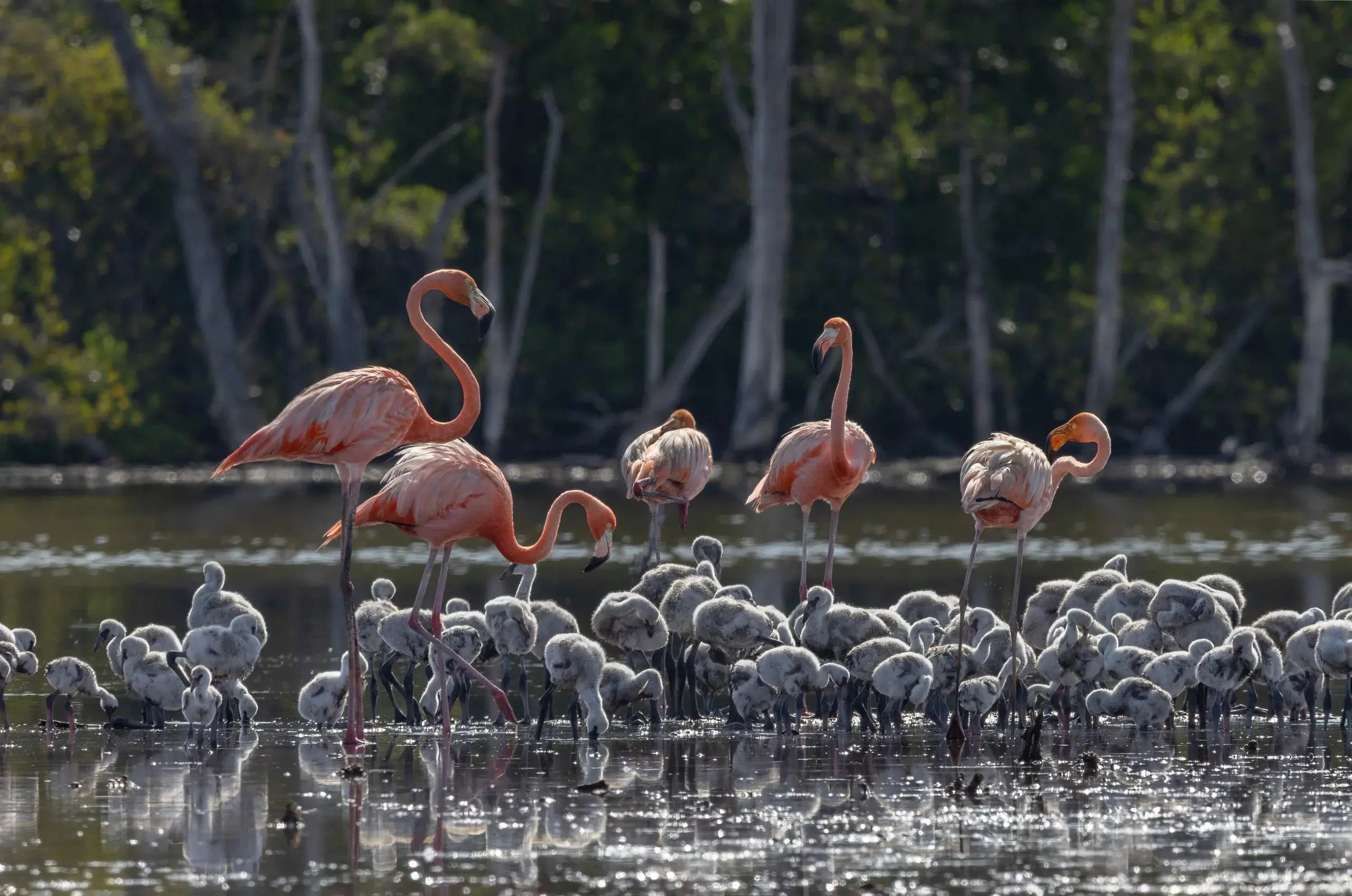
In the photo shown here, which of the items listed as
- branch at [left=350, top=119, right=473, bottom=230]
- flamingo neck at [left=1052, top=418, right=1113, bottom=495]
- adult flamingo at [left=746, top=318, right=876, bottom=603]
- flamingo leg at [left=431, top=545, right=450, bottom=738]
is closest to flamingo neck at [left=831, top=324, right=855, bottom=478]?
adult flamingo at [left=746, top=318, right=876, bottom=603]

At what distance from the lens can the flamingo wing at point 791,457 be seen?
1389 centimetres

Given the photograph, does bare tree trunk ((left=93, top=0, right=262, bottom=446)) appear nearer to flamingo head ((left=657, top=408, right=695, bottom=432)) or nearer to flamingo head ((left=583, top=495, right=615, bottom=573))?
flamingo head ((left=657, top=408, right=695, bottom=432))

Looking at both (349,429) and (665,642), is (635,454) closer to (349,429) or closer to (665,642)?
(665,642)

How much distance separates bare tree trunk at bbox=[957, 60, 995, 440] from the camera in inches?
1518

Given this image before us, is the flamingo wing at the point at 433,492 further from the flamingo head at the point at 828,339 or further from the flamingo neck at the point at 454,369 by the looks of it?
the flamingo head at the point at 828,339

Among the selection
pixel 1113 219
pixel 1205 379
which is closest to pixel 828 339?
pixel 1113 219

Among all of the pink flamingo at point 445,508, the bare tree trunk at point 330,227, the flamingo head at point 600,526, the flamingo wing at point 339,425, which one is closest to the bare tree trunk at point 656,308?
the bare tree trunk at point 330,227

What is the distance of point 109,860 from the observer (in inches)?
307

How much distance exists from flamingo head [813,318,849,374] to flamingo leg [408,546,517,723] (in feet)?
7.85

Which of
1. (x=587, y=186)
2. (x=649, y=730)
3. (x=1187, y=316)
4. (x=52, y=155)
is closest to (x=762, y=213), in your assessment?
(x=587, y=186)

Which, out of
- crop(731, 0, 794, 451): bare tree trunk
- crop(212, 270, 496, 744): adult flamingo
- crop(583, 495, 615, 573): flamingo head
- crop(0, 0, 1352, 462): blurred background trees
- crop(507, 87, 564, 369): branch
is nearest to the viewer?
crop(212, 270, 496, 744): adult flamingo

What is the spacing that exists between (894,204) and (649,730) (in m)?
30.6

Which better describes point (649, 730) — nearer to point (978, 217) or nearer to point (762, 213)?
point (762, 213)

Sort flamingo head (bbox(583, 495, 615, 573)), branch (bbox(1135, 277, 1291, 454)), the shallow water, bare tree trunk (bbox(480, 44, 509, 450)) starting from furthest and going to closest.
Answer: branch (bbox(1135, 277, 1291, 454)), bare tree trunk (bbox(480, 44, 509, 450)), flamingo head (bbox(583, 495, 615, 573)), the shallow water
